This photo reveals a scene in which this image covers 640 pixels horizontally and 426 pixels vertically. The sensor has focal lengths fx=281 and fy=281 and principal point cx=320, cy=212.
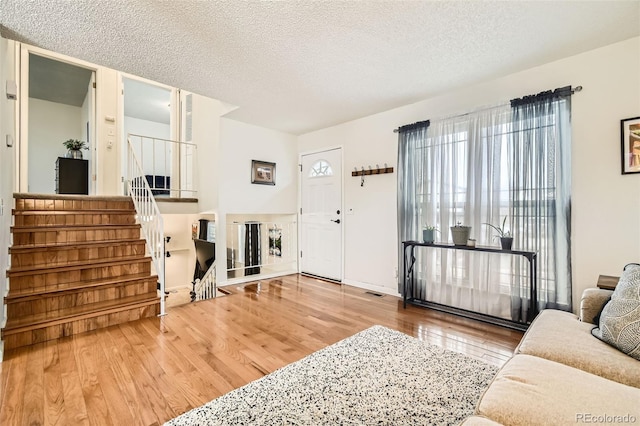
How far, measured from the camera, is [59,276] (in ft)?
9.27

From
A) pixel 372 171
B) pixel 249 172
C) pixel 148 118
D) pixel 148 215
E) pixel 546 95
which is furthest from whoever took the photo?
pixel 148 118

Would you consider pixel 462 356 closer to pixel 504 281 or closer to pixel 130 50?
pixel 504 281

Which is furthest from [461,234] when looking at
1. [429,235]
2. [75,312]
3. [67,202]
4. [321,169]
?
[67,202]

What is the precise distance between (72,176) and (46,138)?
81.9 inches

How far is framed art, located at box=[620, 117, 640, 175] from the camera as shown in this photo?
219 centimetres

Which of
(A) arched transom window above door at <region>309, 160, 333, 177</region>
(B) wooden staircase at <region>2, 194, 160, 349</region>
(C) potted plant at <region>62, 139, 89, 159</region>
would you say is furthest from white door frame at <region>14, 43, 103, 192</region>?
(A) arched transom window above door at <region>309, 160, 333, 177</region>

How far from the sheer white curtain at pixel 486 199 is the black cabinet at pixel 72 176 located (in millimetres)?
5119

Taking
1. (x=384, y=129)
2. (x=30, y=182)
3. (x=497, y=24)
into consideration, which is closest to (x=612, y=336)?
(x=497, y=24)

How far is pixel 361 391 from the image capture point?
1.71m

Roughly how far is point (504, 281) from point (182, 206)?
4610 mm

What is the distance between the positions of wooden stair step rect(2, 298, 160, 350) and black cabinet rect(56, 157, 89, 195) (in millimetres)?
2958

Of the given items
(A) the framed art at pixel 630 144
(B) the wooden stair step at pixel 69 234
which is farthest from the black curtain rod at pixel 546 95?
(B) the wooden stair step at pixel 69 234

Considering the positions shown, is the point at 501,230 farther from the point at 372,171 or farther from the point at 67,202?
the point at 67,202

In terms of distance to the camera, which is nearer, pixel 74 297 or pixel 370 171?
pixel 74 297
